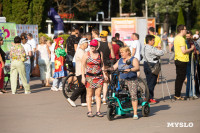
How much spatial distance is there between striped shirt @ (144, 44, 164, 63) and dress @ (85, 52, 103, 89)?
2.67 metres

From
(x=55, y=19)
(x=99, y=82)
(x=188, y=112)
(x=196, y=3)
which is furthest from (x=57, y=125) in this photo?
(x=196, y=3)

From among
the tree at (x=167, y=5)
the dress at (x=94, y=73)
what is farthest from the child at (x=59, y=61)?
the tree at (x=167, y=5)

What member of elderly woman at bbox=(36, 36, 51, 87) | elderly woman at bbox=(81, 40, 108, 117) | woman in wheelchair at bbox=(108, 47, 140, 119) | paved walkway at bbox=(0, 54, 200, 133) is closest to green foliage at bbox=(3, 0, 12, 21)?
elderly woman at bbox=(36, 36, 51, 87)

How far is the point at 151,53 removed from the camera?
12.2m

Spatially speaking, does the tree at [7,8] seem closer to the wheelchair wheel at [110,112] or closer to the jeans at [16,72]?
the jeans at [16,72]

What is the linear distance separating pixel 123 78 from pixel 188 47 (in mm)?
3611

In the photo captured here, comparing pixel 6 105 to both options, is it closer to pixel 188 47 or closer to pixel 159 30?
pixel 188 47

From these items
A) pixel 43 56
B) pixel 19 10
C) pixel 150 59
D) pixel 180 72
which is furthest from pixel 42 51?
pixel 19 10

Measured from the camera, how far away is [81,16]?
7406cm

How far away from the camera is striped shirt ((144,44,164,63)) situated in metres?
12.2

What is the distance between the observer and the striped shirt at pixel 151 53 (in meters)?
12.2

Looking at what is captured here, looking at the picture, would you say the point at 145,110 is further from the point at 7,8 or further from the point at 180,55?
the point at 7,8

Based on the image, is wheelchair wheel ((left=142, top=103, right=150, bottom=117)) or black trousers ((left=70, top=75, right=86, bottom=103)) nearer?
wheelchair wheel ((left=142, top=103, right=150, bottom=117))

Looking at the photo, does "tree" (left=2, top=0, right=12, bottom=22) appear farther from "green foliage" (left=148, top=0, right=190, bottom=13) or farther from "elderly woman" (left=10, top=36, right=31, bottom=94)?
"green foliage" (left=148, top=0, right=190, bottom=13)
